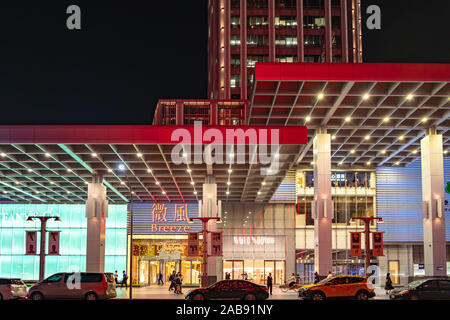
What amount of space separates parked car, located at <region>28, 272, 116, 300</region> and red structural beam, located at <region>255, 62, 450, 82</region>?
46.5 feet

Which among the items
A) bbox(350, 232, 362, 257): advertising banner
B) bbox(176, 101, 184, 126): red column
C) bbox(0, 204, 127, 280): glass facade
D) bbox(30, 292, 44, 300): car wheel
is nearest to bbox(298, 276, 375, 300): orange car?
bbox(350, 232, 362, 257): advertising banner

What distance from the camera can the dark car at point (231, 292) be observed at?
2895 cm

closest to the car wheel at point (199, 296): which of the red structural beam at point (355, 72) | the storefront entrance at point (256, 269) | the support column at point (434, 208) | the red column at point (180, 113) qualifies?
the red structural beam at point (355, 72)

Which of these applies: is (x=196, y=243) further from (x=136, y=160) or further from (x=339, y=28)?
(x=339, y=28)

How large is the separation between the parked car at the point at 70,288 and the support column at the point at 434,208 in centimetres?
2251

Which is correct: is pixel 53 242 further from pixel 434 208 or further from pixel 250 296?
pixel 434 208

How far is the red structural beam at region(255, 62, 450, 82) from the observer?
99.2 feet

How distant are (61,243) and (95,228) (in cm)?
2225

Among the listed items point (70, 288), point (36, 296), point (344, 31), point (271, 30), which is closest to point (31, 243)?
point (36, 296)

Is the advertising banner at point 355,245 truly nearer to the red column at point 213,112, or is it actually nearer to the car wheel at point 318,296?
the car wheel at point 318,296

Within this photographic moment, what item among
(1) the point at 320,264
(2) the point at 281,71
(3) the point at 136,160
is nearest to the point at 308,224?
(1) the point at 320,264

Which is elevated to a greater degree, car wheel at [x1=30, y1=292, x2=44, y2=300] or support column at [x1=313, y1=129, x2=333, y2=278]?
support column at [x1=313, y1=129, x2=333, y2=278]

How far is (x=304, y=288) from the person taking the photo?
101ft

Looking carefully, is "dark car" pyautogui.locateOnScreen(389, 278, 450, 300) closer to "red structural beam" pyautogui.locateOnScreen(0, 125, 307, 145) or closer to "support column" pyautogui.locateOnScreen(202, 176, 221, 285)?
"red structural beam" pyautogui.locateOnScreen(0, 125, 307, 145)
